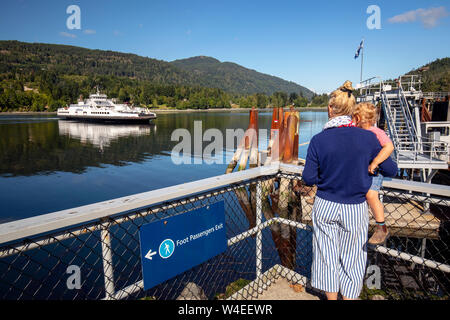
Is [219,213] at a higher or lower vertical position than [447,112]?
lower

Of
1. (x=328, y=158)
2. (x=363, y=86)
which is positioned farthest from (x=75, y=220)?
(x=363, y=86)

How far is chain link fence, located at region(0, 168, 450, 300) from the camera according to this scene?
208 cm

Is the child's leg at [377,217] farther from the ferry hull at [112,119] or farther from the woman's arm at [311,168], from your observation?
the ferry hull at [112,119]

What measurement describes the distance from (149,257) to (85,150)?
1222 inches

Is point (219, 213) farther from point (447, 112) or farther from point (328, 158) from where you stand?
point (447, 112)

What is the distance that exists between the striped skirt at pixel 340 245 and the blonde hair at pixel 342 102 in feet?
2.68

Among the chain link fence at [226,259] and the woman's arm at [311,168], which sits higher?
the woman's arm at [311,168]

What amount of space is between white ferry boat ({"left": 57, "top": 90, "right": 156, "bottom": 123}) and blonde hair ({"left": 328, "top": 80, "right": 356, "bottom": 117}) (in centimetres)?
6063

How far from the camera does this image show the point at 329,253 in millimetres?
2480

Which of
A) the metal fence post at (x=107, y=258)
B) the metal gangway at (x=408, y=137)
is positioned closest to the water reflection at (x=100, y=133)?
the metal gangway at (x=408, y=137)

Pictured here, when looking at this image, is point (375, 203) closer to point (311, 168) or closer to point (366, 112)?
point (311, 168)

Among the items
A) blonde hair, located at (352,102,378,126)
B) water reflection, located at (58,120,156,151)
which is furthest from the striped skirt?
water reflection, located at (58,120,156,151)

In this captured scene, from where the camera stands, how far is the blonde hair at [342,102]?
2445 millimetres
